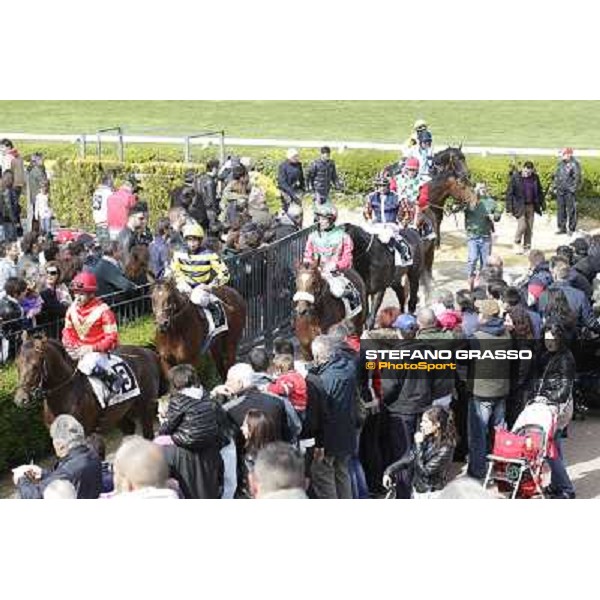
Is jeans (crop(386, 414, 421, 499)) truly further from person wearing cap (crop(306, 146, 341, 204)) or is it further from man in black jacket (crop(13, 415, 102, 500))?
person wearing cap (crop(306, 146, 341, 204))

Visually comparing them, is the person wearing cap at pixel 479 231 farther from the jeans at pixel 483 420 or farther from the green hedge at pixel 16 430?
the green hedge at pixel 16 430

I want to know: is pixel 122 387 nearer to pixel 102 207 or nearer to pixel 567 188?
pixel 102 207

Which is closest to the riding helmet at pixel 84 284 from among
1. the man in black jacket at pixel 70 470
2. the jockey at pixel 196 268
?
the jockey at pixel 196 268

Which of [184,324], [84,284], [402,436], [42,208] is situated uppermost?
[84,284]

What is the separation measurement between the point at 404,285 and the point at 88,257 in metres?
4.37

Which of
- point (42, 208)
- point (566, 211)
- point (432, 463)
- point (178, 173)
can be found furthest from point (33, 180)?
point (432, 463)

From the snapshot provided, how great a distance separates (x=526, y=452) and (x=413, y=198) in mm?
8688

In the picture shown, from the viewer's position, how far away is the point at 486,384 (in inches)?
412

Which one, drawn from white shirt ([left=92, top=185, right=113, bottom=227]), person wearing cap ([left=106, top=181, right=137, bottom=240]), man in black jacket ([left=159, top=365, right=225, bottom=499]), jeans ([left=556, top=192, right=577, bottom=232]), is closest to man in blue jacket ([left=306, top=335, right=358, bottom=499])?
man in black jacket ([left=159, top=365, right=225, bottom=499])

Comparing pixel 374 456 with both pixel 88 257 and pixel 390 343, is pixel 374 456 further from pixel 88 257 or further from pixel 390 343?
pixel 88 257

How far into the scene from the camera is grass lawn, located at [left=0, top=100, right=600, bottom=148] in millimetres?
32062

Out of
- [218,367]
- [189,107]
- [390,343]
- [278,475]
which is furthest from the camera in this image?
[189,107]

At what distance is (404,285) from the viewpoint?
1617 cm

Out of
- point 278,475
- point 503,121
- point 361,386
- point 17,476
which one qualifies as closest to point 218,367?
point 361,386
